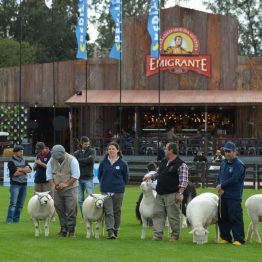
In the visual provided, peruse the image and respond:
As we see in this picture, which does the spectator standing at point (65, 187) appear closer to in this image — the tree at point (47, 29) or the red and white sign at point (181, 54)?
the red and white sign at point (181, 54)

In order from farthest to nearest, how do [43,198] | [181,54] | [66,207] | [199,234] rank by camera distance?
1. [181,54]
2. [43,198]
3. [66,207]
4. [199,234]

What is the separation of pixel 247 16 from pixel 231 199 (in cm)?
A: 6195

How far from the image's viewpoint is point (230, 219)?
16.2m

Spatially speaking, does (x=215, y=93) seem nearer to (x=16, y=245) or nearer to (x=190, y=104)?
(x=190, y=104)

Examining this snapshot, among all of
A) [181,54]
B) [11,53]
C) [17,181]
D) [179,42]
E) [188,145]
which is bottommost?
[17,181]

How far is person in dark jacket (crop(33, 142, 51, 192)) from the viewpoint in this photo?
20.2 metres

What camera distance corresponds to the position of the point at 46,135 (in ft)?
178

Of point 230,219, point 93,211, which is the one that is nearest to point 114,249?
point 93,211

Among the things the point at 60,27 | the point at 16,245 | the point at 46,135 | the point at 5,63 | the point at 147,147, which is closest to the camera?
the point at 16,245

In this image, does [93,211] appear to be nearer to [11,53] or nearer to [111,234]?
[111,234]

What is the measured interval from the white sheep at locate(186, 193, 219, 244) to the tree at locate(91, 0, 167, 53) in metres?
64.5

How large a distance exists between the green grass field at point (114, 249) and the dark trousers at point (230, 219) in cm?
26

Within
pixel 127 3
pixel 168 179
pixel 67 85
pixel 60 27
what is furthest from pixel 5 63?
pixel 168 179

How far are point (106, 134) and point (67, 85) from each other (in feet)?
11.9
